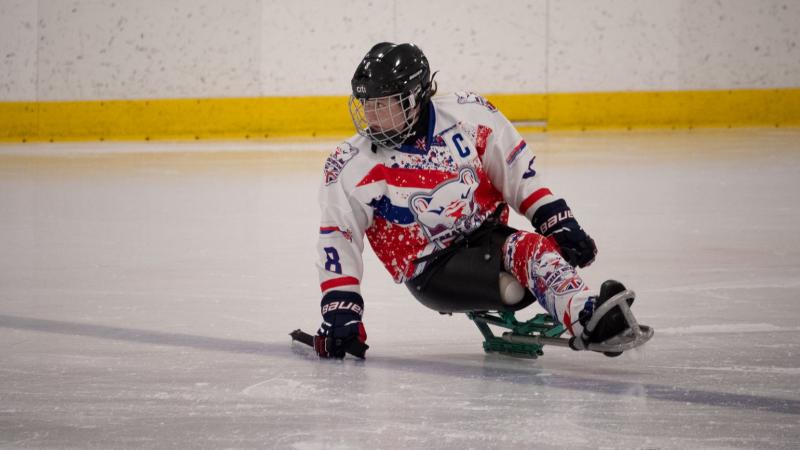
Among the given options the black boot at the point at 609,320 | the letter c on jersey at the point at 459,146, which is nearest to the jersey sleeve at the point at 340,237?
the letter c on jersey at the point at 459,146

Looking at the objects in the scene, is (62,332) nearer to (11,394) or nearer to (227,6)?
(11,394)

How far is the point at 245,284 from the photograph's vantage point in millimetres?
4152

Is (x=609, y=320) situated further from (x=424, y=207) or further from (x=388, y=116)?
(x=388, y=116)

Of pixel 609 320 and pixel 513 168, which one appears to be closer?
pixel 609 320

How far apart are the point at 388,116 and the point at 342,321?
53cm

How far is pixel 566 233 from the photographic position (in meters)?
2.99

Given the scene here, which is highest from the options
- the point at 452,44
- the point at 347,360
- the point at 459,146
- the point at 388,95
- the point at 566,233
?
the point at 388,95

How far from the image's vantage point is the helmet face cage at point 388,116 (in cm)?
289

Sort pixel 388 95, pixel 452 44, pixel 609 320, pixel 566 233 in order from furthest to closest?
1. pixel 452 44
2. pixel 566 233
3. pixel 388 95
4. pixel 609 320

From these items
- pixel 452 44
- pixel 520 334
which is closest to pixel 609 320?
pixel 520 334

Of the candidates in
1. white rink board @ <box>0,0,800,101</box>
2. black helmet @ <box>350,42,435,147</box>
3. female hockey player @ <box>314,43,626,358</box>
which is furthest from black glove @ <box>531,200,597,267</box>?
white rink board @ <box>0,0,800,101</box>

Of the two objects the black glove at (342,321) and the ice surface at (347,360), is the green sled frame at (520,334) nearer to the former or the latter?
the ice surface at (347,360)

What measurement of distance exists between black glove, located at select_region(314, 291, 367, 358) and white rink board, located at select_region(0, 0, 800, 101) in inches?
387

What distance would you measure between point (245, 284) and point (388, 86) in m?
1.47
